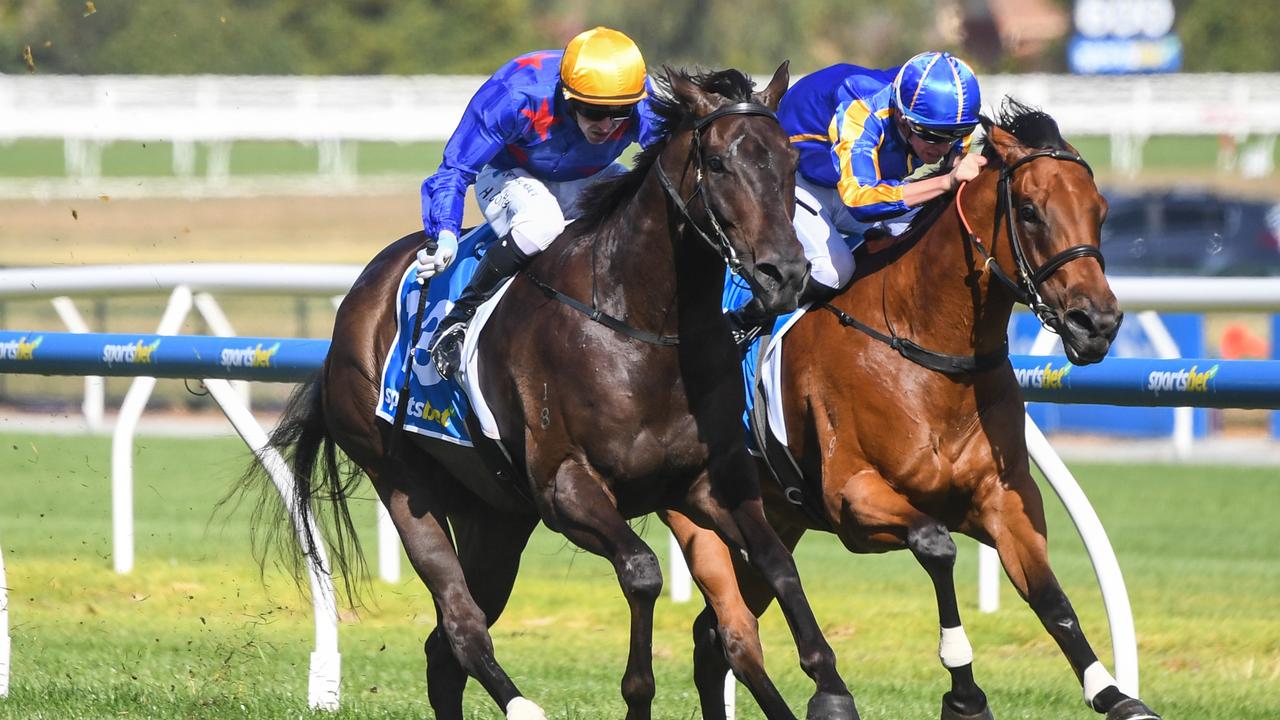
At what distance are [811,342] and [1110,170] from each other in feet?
82.3

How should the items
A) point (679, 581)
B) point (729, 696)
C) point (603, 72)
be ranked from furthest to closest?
point (679, 581), point (729, 696), point (603, 72)

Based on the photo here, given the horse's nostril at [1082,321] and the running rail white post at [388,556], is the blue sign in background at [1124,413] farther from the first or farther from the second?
the horse's nostril at [1082,321]

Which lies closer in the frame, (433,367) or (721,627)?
(721,627)

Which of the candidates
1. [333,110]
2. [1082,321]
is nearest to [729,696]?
[1082,321]

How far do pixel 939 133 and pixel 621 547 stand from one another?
1.41m

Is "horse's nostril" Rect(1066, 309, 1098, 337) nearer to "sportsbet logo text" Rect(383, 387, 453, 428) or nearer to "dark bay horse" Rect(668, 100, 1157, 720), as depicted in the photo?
"dark bay horse" Rect(668, 100, 1157, 720)

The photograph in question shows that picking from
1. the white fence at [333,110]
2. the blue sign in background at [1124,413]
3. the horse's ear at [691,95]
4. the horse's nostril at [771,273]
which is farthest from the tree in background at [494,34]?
the horse's nostril at [771,273]

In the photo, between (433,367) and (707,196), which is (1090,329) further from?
(433,367)

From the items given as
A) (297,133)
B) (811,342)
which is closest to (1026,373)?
(811,342)

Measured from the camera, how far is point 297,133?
28.2 meters

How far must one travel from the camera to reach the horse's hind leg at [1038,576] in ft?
13.5

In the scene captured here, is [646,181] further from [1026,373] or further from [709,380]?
[1026,373]

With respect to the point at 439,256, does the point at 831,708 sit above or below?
below

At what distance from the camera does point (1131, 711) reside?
403 cm
